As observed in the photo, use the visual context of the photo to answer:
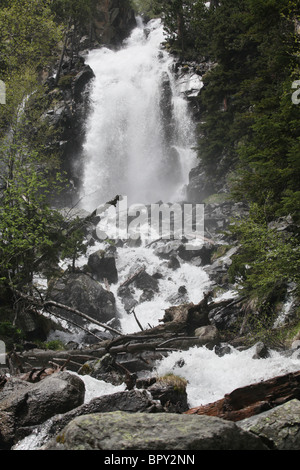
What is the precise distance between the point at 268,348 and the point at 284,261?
8.18 ft

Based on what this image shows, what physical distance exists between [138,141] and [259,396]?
35.0 metres

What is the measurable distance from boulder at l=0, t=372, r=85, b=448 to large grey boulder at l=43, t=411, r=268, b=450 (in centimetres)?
256

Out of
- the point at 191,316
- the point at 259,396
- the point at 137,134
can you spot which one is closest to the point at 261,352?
the point at 259,396

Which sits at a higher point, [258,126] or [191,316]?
[258,126]

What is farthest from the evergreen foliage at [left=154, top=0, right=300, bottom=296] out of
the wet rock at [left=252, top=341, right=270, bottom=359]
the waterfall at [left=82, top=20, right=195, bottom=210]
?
the waterfall at [left=82, top=20, right=195, bottom=210]

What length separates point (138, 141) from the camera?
121ft

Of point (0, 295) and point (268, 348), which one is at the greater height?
point (0, 295)

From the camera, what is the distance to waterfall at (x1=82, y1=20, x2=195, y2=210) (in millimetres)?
35125

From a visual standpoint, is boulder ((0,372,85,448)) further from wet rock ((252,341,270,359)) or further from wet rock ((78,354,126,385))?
wet rock ((252,341,270,359))

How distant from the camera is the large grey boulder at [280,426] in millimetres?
3197

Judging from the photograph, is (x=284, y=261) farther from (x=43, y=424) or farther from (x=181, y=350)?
(x=43, y=424)

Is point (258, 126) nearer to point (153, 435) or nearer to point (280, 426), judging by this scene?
point (280, 426)

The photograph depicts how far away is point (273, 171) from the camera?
8.81 m
